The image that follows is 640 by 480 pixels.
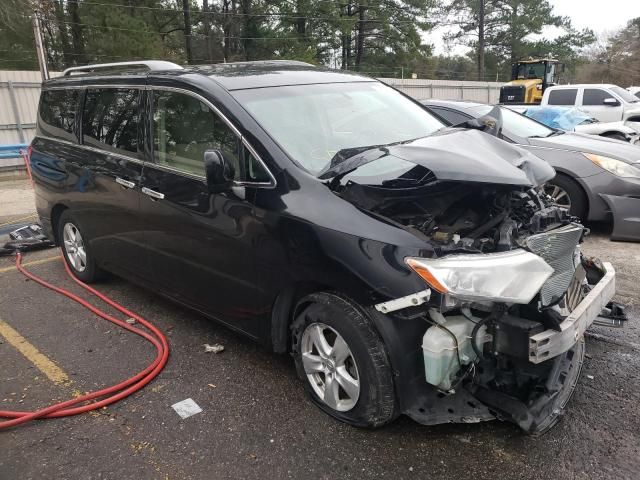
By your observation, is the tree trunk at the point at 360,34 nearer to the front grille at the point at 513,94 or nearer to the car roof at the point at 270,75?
the front grille at the point at 513,94

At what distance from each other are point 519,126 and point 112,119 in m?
4.94

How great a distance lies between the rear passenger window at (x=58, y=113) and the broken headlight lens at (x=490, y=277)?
379 centimetres

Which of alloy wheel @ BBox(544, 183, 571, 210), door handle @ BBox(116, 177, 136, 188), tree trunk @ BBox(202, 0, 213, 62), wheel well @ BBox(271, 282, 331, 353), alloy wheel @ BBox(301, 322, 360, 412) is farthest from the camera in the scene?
tree trunk @ BBox(202, 0, 213, 62)

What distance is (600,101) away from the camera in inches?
559

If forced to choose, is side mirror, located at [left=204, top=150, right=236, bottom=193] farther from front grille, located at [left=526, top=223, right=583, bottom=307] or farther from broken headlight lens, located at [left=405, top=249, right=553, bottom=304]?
front grille, located at [left=526, top=223, right=583, bottom=307]

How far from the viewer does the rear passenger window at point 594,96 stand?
1418cm

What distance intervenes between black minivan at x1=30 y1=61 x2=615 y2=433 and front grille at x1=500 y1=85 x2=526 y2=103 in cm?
1849

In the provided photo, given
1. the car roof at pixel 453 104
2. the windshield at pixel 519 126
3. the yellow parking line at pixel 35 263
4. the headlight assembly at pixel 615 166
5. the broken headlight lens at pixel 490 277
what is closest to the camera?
the broken headlight lens at pixel 490 277

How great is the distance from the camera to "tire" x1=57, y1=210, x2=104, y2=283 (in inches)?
192

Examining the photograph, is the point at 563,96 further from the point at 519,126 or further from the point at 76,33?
the point at 76,33

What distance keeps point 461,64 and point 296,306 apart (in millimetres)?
49899

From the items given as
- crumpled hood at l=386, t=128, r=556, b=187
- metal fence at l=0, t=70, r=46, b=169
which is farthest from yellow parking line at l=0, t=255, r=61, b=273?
metal fence at l=0, t=70, r=46, b=169

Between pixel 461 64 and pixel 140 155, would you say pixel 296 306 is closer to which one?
pixel 140 155

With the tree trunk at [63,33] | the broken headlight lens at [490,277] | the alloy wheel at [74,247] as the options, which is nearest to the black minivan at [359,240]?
the broken headlight lens at [490,277]
